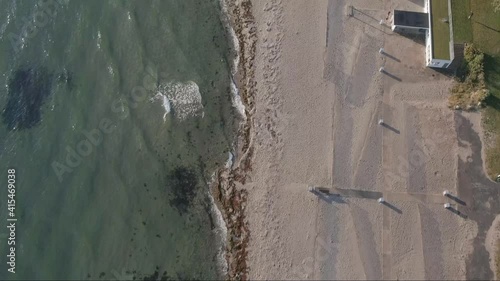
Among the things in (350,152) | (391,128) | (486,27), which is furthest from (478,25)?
(350,152)

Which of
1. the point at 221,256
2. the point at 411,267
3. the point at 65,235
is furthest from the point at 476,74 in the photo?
the point at 65,235

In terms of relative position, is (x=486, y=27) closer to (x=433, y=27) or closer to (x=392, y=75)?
(x=433, y=27)

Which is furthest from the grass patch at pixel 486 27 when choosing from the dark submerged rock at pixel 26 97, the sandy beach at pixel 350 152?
the dark submerged rock at pixel 26 97

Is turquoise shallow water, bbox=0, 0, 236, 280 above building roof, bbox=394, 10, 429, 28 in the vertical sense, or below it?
Result: below

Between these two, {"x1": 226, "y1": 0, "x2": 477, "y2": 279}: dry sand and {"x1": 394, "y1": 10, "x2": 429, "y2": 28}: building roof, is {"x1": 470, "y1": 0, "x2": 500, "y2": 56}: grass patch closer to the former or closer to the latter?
{"x1": 394, "y1": 10, "x2": 429, "y2": 28}: building roof

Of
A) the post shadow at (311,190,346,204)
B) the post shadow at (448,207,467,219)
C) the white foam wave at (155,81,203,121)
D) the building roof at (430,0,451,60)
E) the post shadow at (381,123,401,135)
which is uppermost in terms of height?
the building roof at (430,0,451,60)

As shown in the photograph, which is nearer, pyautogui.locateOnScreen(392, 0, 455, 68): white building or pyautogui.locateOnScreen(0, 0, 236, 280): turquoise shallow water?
pyautogui.locateOnScreen(0, 0, 236, 280): turquoise shallow water

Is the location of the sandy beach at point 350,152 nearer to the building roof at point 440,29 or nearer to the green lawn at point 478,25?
the building roof at point 440,29

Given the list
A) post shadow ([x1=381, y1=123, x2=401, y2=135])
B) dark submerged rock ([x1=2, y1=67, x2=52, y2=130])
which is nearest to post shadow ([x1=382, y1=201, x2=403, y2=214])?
post shadow ([x1=381, y1=123, x2=401, y2=135])
